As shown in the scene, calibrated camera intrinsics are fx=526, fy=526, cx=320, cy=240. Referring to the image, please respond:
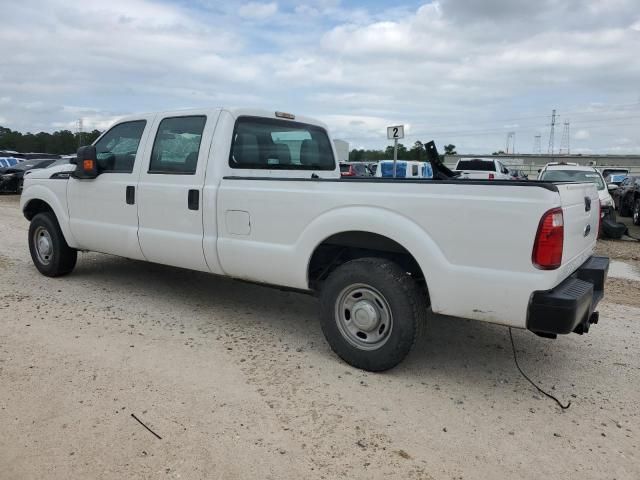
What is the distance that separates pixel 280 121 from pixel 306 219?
1.73 m

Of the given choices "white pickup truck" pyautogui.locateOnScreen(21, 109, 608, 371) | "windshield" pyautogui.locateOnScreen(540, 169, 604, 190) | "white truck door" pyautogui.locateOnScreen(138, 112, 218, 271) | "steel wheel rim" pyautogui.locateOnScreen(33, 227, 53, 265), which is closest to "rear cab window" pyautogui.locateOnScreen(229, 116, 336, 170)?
"white pickup truck" pyautogui.locateOnScreen(21, 109, 608, 371)

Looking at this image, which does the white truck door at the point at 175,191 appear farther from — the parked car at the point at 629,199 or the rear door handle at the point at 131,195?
the parked car at the point at 629,199

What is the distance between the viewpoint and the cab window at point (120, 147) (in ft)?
17.5

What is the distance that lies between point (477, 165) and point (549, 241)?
2034cm

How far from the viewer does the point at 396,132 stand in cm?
1389

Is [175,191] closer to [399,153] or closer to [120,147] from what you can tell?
[120,147]

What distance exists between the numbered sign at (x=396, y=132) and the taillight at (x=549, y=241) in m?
11.0

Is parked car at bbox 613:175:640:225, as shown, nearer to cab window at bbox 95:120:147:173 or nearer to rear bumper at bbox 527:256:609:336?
rear bumper at bbox 527:256:609:336

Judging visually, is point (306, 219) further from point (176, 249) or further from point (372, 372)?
point (176, 249)

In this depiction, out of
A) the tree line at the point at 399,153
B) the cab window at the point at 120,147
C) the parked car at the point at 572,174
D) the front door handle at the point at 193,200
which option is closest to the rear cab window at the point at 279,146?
the front door handle at the point at 193,200

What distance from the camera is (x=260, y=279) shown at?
4.30 metres

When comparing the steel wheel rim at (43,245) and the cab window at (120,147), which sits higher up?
the cab window at (120,147)

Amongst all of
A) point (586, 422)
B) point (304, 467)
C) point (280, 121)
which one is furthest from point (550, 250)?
point (280, 121)

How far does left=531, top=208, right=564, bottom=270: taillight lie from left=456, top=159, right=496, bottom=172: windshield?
1960 centimetres
